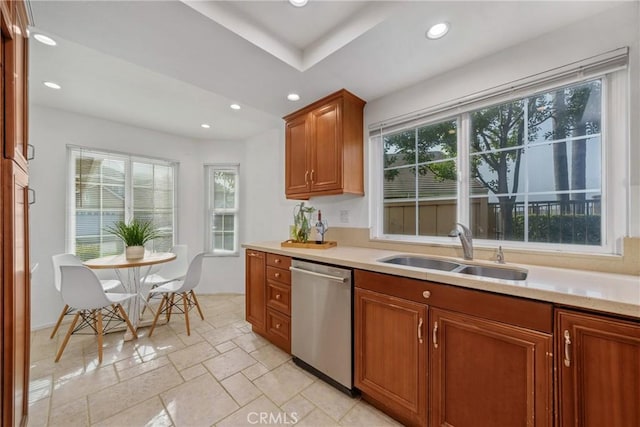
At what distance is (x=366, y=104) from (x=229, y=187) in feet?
8.59

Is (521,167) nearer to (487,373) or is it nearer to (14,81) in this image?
(487,373)

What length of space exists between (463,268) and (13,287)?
7.52 ft

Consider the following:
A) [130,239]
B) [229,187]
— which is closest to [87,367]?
[130,239]

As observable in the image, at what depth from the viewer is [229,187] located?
4055 mm

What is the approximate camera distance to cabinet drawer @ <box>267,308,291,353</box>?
7.20 ft

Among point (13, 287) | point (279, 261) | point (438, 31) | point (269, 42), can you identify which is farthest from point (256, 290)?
point (438, 31)

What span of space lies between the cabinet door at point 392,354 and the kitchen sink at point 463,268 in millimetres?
367

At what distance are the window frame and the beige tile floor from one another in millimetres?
1585

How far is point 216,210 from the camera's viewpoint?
Answer: 403 cm

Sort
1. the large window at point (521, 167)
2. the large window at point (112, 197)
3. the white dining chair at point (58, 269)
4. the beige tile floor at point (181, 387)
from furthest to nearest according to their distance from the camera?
the large window at point (112, 197), the white dining chair at point (58, 269), the beige tile floor at point (181, 387), the large window at point (521, 167)

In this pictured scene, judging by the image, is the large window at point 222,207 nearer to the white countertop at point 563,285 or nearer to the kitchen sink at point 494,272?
the white countertop at point 563,285

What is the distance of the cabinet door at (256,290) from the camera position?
2.43 metres

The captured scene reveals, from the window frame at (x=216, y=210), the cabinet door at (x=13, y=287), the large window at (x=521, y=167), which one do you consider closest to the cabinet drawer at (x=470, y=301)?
the large window at (x=521, y=167)

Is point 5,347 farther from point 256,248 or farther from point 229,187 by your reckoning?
point 229,187
